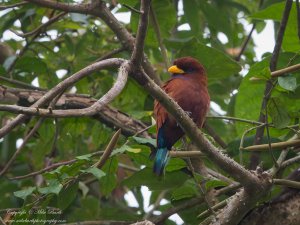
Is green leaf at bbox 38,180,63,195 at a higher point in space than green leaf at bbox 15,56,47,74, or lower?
lower

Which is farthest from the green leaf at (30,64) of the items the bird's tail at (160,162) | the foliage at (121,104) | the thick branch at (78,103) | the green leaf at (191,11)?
the bird's tail at (160,162)

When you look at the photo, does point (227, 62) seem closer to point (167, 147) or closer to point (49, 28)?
point (167, 147)

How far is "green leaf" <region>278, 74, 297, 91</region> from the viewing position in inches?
108

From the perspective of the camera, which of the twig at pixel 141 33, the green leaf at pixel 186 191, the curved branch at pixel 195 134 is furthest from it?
the green leaf at pixel 186 191

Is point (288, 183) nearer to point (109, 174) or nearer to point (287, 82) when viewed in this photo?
point (287, 82)

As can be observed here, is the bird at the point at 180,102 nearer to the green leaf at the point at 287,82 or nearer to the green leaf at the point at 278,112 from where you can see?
the green leaf at the point at 278,112

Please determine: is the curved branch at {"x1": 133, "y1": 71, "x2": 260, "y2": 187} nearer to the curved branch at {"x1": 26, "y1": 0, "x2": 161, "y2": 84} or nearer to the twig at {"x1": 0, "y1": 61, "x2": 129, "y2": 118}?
the twig at {"x1": 0, "y1": 61, "x2": 129, "y2": 118}

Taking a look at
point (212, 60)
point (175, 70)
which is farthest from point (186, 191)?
point (212, 60)

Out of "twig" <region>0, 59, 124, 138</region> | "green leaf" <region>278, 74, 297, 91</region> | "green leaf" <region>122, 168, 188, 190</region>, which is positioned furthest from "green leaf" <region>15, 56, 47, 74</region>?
"green leaf" <region>278, 74, 297, 91</region>

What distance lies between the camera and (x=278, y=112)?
305 centimetres

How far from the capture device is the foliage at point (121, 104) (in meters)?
3.48

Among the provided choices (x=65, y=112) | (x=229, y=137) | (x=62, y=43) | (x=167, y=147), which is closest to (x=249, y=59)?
(x=229, y=137)

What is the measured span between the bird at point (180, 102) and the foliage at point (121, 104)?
0.32 ft

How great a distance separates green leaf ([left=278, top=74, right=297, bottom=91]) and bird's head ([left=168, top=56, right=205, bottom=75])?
4.42 ft
